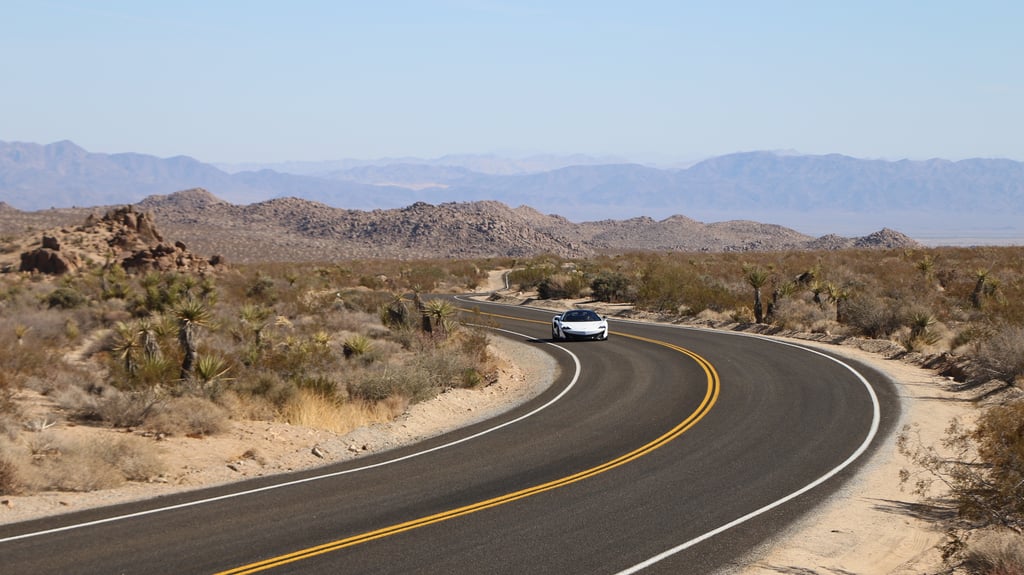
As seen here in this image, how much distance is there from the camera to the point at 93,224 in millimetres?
58812

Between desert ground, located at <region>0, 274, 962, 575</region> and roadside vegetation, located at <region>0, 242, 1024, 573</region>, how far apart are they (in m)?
0.46

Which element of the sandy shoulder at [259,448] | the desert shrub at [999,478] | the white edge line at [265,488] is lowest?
the sandy shoulder at [259,448]

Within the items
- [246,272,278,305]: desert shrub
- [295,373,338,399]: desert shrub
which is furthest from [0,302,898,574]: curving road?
[246,272,278,305]: desert shrub

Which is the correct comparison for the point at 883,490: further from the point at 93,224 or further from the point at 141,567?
the point at 93,224

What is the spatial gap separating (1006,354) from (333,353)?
60.2ft

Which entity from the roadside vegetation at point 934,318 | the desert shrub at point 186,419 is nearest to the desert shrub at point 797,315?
the roadside vegetation at point 934,318

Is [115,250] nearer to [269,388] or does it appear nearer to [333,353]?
[333,353]

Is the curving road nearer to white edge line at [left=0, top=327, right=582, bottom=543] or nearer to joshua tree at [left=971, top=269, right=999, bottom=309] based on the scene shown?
white edge line at [left=0, top=327, right=582, bottom=543]

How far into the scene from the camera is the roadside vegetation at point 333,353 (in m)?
13.3

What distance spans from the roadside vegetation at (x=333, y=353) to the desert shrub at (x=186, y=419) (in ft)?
0.12

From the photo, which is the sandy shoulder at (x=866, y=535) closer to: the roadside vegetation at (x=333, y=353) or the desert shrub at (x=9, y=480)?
the roadside vegetation at (x=333, y=353)

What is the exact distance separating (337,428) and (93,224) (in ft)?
157

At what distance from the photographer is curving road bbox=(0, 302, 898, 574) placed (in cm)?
1041

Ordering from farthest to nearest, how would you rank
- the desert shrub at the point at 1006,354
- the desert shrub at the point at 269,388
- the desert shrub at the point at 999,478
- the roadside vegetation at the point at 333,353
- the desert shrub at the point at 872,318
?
the desert shrub at the point at 872,318, the desert shrub at the point at 1006,354, the desert shrub at the point at 269,388, the roadside vegetation at the point at 333,353, the desert shrub at the point at 999,478
